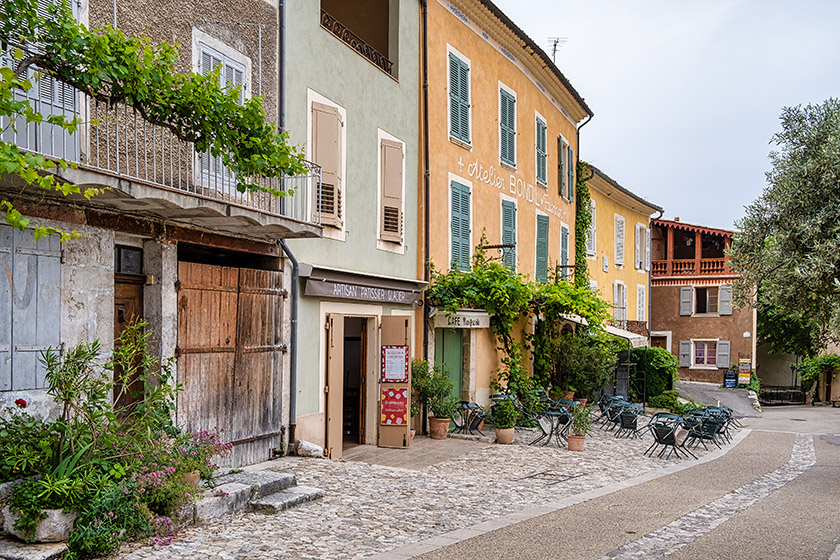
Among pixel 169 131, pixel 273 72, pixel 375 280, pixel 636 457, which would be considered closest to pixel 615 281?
pixel 636 457

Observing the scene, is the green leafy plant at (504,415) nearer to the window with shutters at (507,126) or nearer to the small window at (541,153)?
the window with shutters at (507,126)

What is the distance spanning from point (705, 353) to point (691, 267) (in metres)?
3.97

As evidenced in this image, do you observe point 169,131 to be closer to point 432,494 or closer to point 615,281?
point 432,494

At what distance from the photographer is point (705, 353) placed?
35.3 metres

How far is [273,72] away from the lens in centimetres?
1046

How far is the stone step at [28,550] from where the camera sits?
5.66 m

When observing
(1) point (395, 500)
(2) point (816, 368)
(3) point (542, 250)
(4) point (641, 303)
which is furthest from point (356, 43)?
(2) point (816, 368)

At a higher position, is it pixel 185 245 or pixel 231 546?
pixel 185 245

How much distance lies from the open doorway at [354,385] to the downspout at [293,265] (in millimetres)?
2300

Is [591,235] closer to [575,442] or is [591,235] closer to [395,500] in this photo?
[575,442]

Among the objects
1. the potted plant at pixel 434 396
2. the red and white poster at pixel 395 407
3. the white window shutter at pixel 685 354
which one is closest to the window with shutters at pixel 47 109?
the red and white poster at pixel 395 407

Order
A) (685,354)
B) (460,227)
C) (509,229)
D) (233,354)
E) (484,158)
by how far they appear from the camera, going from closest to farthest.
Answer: (233,354) < (460,227) < (484,158) < (509,229) < (685,354)

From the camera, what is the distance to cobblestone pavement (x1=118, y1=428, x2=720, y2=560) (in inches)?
265

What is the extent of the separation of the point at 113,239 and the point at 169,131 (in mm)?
1336
